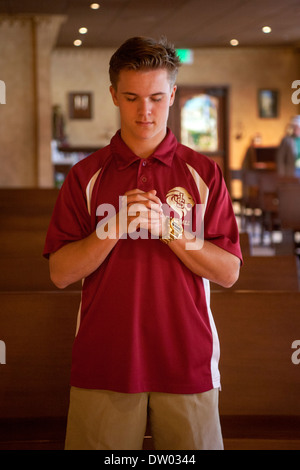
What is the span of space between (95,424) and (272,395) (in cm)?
125

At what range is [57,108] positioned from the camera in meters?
13.4

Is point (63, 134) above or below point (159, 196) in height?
above

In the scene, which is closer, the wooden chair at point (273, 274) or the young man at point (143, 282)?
the young man at point (143, 282)

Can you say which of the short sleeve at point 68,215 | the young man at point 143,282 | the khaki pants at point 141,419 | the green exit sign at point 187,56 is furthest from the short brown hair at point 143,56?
the green exit sign at point 187,56

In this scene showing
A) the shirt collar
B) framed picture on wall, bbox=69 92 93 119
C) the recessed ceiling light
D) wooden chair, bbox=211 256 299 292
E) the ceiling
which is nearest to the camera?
the shirt collar

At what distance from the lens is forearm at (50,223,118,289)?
1532 millimetres

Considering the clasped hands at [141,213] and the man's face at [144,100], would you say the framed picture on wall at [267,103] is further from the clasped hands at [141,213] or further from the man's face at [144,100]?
the clasped hands at [141,213]

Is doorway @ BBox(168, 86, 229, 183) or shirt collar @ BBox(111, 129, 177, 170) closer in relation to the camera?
shirt collar @ BBox(111, 129, 177, 170)

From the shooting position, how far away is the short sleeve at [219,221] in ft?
5.32

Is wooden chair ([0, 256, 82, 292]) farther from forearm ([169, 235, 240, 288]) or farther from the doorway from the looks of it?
the doorway

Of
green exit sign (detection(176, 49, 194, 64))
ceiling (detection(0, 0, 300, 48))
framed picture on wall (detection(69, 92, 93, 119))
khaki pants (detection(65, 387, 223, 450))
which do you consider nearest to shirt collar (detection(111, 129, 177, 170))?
khaki pants (detection(65, 387, 223, 450))

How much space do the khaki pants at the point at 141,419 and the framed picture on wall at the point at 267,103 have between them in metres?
13.2

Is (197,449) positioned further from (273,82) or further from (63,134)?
(273,82)

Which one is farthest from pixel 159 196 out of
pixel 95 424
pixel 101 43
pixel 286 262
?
pixel 101 43
